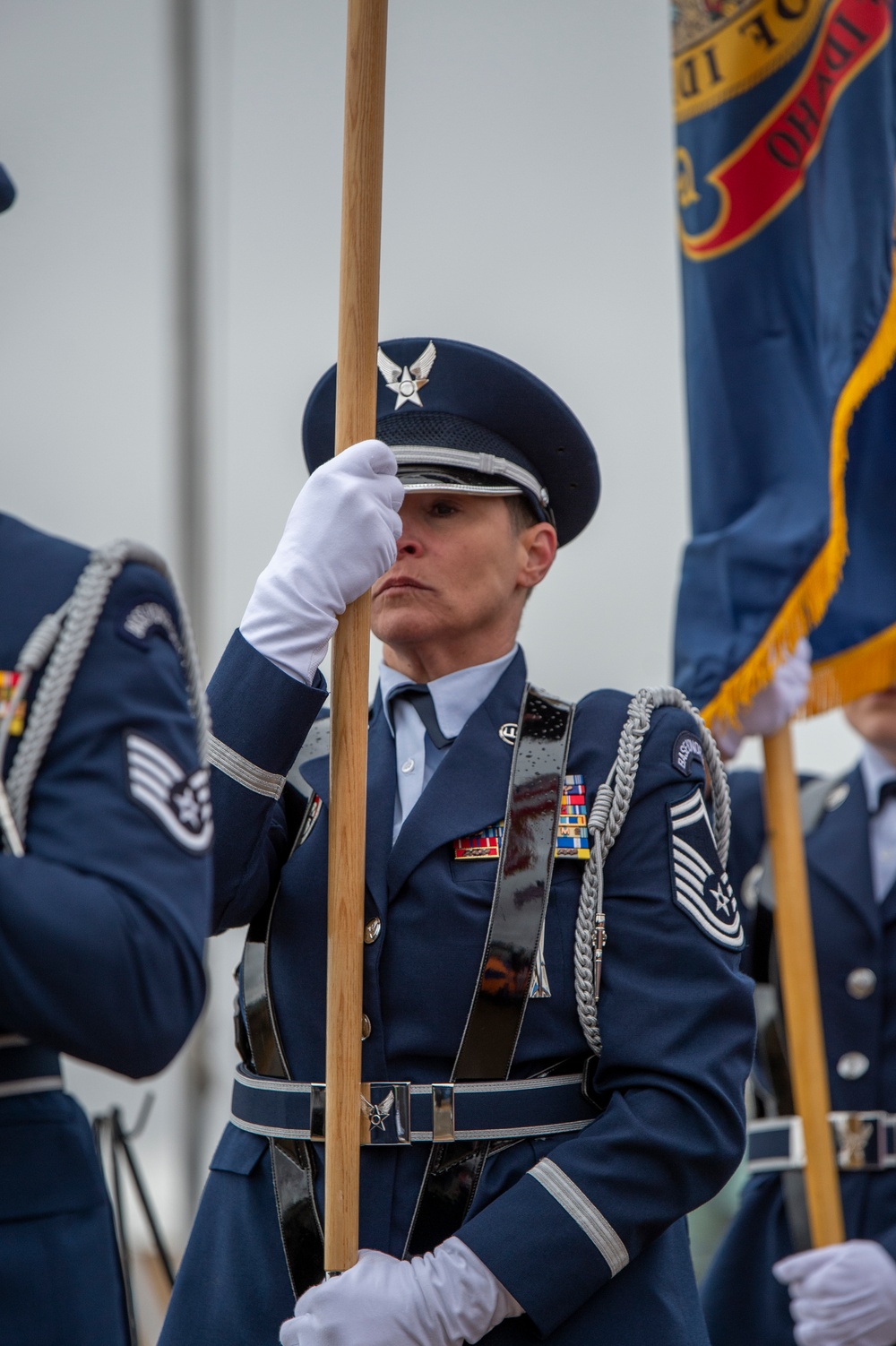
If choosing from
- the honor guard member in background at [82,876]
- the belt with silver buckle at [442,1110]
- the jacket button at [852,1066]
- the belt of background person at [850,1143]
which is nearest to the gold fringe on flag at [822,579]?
the jacket button at [852,1066]

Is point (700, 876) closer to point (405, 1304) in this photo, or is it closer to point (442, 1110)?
point (442, 1110)

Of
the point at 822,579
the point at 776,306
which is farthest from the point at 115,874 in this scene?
the point at 776,306

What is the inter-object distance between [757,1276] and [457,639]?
5.36ft

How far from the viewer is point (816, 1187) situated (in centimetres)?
302

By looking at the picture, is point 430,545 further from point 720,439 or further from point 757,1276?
point 757,1276

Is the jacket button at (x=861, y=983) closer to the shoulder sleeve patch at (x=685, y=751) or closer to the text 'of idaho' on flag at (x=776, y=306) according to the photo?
the text 'of idaho' on flag at (x=776, y=306)

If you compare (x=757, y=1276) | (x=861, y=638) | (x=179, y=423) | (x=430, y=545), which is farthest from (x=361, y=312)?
(x=179, y=423)

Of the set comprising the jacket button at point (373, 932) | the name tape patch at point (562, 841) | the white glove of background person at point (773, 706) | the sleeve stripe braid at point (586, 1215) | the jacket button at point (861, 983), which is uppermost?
the white glove of background person at point (773, 706)

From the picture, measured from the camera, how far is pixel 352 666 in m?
2.02

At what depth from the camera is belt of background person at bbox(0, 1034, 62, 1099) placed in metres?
1.44

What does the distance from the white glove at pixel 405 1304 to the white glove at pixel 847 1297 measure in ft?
3.97

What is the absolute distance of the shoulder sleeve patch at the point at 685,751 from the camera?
2.20 meters

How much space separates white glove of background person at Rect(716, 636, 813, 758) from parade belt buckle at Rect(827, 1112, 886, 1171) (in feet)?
2.63

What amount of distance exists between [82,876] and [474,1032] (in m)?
0.82
